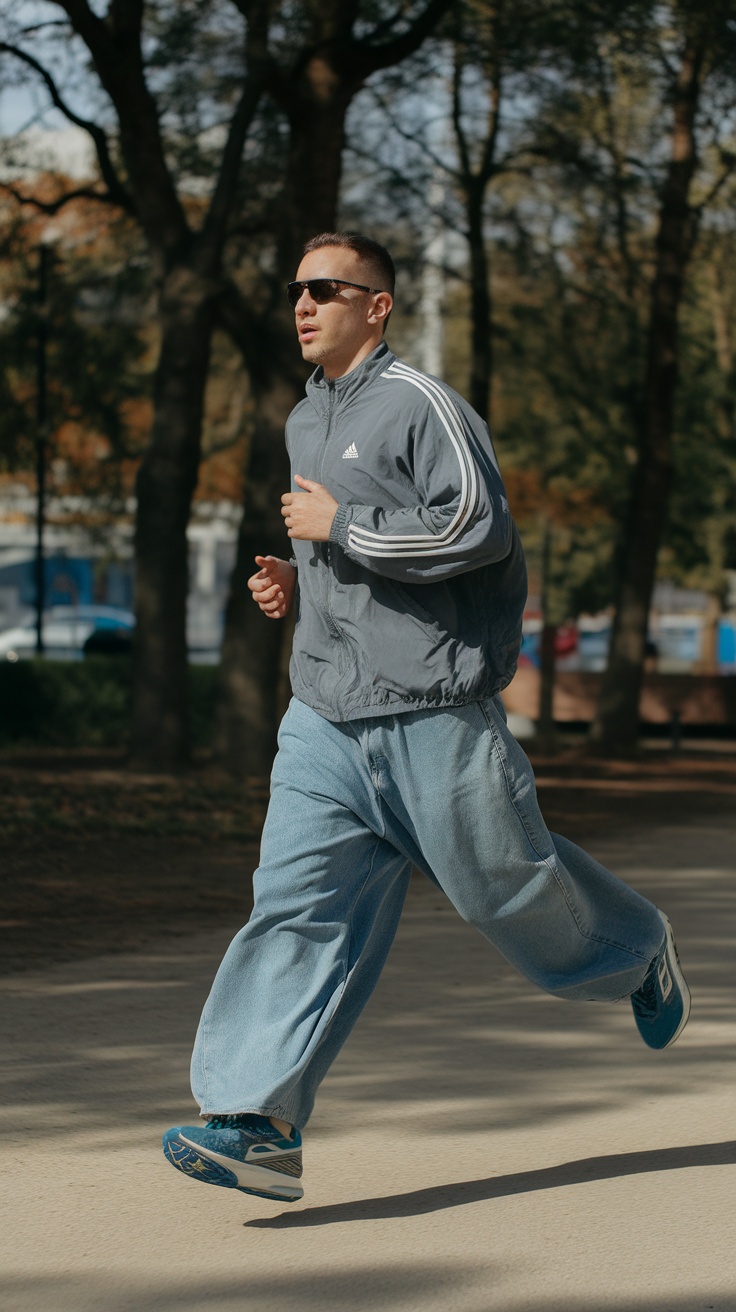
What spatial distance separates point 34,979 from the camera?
6723mm

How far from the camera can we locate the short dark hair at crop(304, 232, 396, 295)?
13.7ft

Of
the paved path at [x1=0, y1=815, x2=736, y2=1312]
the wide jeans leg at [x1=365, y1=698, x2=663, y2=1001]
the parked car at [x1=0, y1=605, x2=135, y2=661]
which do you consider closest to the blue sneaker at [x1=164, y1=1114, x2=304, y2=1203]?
the paved path at [x1=0, y1=815, x2=736, y2=1312]

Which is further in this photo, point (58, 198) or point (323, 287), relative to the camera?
point (58, 198)

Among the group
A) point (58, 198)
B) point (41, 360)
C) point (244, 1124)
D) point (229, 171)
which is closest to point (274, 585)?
point (244, 1124)

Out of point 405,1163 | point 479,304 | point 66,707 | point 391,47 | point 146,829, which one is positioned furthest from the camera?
point 66,707

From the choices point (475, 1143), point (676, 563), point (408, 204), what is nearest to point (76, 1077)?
point (475, 1143)

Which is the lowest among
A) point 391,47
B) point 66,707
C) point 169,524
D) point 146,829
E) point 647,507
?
point 66,707

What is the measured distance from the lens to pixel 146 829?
38.5 ft

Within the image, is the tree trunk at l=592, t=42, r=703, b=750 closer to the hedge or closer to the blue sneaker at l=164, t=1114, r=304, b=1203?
the hedge

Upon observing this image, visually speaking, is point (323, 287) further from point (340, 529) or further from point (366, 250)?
point (340, 529)

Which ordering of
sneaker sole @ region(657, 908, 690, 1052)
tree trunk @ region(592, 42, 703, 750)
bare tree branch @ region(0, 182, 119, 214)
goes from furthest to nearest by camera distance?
tree trunk @ region(592, 42, 703, 750) < bare tree branch @ region(0, 182, 119, 214) < sneaker sole @ region(657, 908, 690, 1052)

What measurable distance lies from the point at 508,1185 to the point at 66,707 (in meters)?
17.3

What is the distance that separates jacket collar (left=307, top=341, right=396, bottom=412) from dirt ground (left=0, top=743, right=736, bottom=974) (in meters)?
3.47

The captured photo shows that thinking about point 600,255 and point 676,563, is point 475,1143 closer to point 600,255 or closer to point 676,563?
point 600,255
